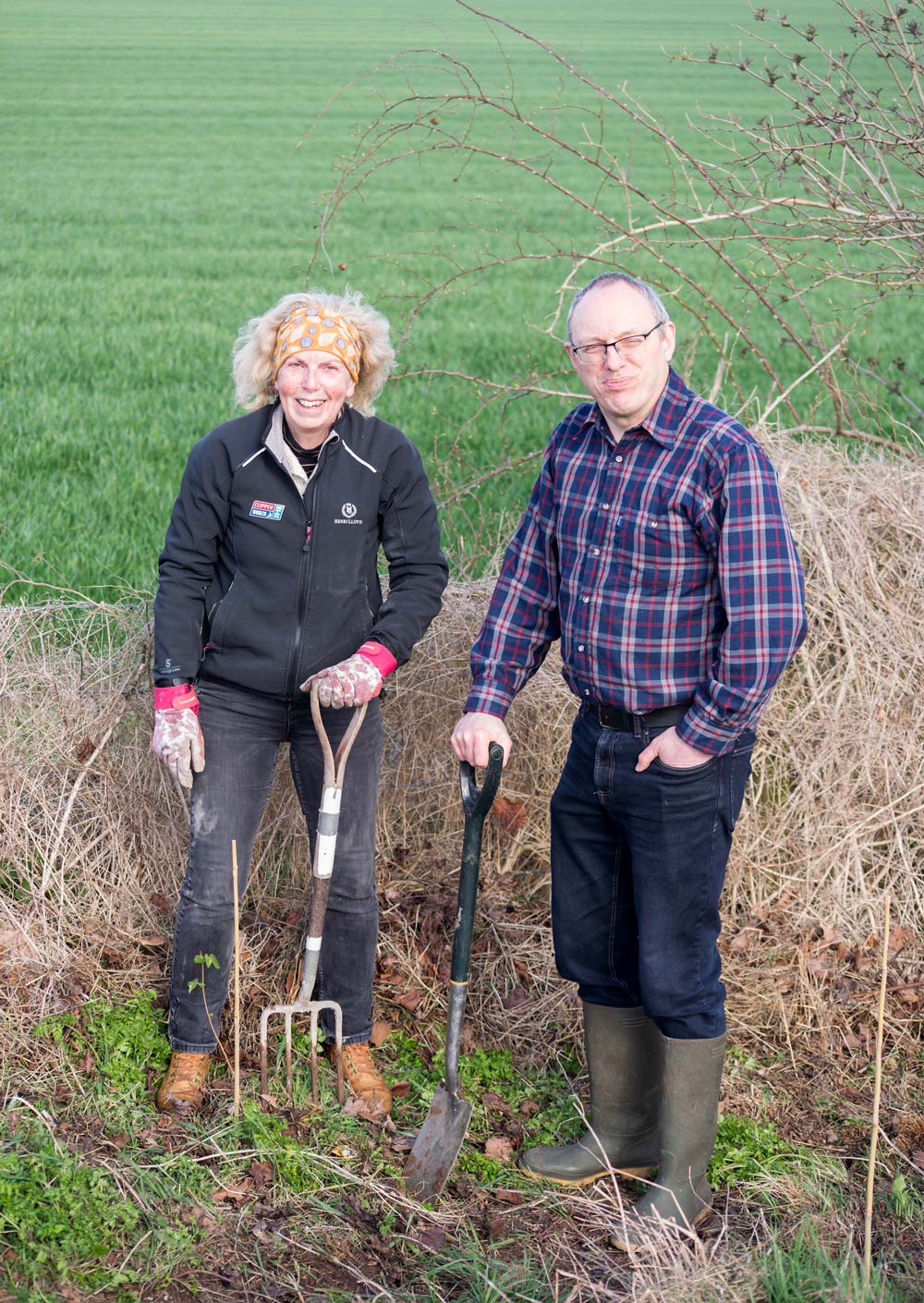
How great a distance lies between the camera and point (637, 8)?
68.6 meters

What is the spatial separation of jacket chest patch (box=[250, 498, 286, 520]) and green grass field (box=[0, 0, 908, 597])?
1469 mm

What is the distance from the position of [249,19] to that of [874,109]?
210 feet

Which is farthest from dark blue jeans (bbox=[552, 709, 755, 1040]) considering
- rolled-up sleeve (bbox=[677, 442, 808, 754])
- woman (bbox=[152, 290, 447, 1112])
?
woman (bbox=[152, 290, 447, 1112])

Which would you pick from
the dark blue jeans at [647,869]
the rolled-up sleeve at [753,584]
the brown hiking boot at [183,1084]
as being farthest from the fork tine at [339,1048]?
the rolled-up sleeve at [753,584]

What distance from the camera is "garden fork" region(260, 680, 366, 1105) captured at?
3553 mm

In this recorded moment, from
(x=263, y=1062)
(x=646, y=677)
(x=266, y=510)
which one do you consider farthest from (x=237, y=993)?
(x=646, y=677)

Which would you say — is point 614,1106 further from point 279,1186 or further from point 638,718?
point 638,718

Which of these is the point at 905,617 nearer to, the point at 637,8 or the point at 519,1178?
the point at 519,1178

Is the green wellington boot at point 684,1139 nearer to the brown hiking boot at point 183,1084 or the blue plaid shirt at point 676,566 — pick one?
the blue plaid shirt at point 676,566

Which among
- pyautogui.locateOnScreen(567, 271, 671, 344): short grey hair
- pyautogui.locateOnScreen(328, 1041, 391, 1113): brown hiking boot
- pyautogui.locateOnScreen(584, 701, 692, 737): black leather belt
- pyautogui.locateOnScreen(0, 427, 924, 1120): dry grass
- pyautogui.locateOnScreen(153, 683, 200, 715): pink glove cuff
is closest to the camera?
pyautogui.locateOnScreen(567, 271, 671, 344): short grey hair

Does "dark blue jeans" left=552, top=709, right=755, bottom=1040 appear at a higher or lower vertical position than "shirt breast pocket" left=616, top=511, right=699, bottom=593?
lower

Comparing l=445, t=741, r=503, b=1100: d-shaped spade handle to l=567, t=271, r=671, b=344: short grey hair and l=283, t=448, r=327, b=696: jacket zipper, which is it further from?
l=567, t=271, r=671, b=344: short grey hair

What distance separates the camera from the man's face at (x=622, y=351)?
3.05m

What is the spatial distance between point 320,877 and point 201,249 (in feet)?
58.4
